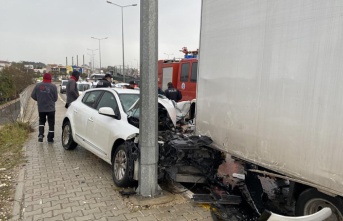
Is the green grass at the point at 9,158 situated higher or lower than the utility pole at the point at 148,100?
lower

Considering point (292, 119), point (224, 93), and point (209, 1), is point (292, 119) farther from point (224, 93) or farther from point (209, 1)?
point (209, 1)

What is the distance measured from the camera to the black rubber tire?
2.84m

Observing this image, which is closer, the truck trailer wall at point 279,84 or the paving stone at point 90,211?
the truck trailer wall at point 279,84

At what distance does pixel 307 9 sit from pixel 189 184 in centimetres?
331

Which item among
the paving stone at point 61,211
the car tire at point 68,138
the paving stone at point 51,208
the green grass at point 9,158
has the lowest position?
the green grass at point 9,158

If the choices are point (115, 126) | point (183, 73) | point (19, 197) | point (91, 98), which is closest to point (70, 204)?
point (19, 197)

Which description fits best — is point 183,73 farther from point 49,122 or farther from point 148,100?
point 148,100

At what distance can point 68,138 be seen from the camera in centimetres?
698

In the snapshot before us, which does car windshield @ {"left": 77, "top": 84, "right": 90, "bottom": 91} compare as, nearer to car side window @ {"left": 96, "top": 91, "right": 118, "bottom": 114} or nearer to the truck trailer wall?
car side window @ {"left": 96, "top": 91, "right": 118, "bottom": 114}

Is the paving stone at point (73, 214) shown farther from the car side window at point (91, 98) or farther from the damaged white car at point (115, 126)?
the car side window at point (91, 98)

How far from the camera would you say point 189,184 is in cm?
516

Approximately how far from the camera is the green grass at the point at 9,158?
4.24m

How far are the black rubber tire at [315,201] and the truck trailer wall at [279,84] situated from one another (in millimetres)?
225

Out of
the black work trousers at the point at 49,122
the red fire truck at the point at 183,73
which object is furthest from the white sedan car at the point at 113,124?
the red fire truck at the point at 183,73
